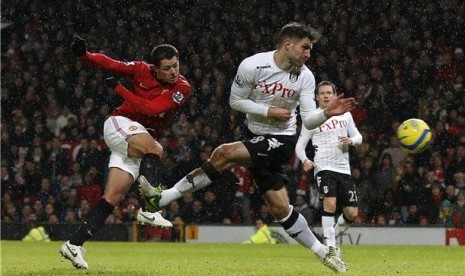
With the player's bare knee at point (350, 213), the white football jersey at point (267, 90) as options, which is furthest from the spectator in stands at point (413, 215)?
the white football jersey at point (267, 90)

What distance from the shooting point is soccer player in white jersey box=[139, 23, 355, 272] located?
340 inches

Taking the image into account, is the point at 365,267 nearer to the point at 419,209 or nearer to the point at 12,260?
the point at 12,260

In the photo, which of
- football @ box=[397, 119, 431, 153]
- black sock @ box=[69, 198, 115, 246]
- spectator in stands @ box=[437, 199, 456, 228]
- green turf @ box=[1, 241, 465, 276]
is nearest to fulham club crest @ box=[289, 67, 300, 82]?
green turf @ box=[1, 241, 465, 276]

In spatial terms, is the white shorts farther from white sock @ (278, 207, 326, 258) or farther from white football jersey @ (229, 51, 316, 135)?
white sock @ (278, 207, 326, 258)

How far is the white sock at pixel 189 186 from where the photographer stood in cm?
884

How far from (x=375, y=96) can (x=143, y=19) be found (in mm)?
6491

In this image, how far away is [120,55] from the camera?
22328mm

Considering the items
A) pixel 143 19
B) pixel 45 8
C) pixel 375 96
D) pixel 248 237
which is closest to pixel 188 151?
pixel 248 237

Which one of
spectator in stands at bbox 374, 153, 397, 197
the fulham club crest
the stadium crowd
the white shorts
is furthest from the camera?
the stadium crowd

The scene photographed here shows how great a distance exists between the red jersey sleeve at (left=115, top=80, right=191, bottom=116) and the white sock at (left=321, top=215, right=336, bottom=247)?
8.92 ft

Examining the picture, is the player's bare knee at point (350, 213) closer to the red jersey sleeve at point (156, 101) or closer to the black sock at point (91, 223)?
the red jersey sleeve at point (156, 101)

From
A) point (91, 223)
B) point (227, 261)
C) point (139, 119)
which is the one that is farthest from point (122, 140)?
point (227, 261)

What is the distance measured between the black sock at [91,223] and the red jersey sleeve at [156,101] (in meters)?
0.91

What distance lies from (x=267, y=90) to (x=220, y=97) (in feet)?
36.8
